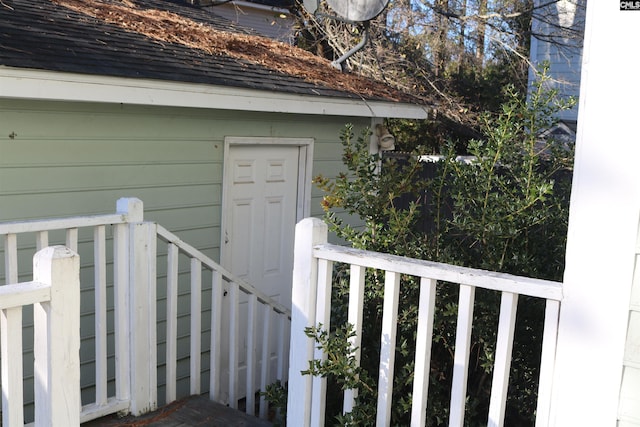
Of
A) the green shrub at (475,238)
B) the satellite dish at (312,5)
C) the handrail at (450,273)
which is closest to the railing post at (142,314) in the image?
the green shrub at (475,238)

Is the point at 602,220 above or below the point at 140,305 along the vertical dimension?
above

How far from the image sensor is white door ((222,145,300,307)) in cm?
601

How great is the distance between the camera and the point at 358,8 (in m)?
6.67

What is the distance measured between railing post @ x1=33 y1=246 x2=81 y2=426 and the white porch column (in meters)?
1.80

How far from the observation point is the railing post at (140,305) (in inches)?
159

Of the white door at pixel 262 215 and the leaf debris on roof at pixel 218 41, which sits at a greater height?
the leaf debris on roof at pixel 218 41

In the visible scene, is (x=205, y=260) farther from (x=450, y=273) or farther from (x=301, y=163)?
(x=301, y=163)

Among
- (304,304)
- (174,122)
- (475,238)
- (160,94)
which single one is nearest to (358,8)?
(174,122)

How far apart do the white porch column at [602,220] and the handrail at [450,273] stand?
0.12 meters

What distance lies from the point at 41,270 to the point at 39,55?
237 centimetres

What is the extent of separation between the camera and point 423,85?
14188 mm

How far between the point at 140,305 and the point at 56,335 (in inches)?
70.4

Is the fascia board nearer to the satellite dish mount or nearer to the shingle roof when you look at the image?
the shingle roof

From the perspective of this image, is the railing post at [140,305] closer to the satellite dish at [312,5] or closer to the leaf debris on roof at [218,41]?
the leaf debris on roof at [218,41]
